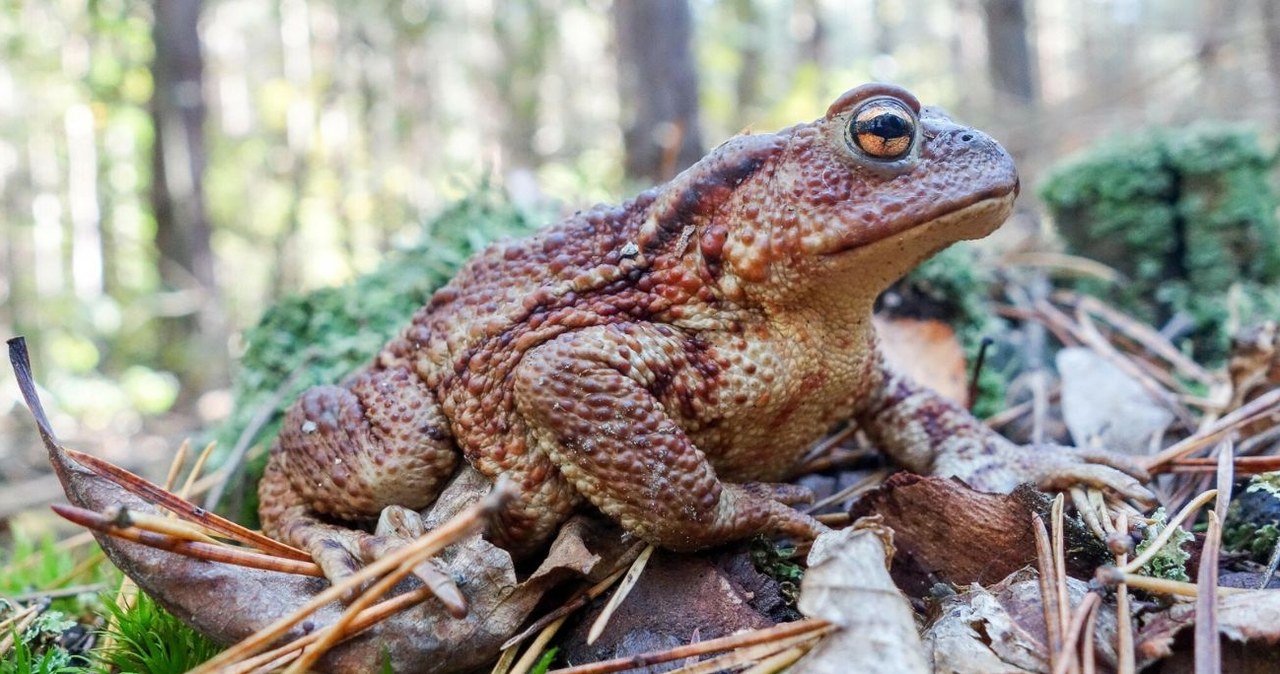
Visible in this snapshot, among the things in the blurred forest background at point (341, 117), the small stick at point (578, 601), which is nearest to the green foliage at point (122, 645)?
the small stick at point (578, 601)

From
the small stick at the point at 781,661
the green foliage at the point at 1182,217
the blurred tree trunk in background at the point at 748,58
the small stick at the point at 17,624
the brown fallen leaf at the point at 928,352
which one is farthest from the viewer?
the blurred tree trunk in background at the point at 748,58

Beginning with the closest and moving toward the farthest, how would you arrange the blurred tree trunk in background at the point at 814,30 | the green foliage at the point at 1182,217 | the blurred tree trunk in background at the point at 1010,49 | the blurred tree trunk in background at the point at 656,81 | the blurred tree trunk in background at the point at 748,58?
the green foliage at the point at 1182,217
the blurred tree trunk in background at the point at 656,81
the blurred tree trunk in background at the point at 1010,49
the blurred tree trunk in background at the point at 748,58
the blurred tree trunk in background at the point at 814,30

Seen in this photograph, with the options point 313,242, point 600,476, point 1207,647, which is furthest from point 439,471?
point 313,242

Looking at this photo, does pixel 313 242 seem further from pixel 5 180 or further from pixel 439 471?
pixel 439 471

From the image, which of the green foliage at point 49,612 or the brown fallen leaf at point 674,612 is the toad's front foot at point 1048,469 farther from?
the green foliage at point 49,612

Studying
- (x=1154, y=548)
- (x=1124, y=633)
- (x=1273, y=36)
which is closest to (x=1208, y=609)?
(x=1124, y=633)

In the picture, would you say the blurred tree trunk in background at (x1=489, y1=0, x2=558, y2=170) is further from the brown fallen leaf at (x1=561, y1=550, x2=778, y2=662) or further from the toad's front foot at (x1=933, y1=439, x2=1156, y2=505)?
the brown fallen leaf at (x1=561, y1=550, x2=778, y2=662)
